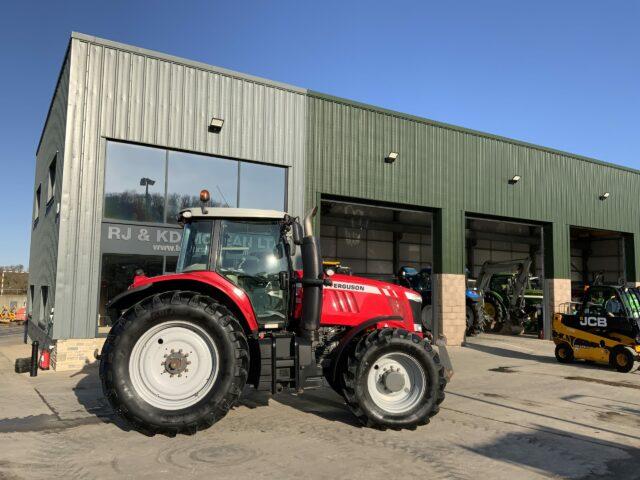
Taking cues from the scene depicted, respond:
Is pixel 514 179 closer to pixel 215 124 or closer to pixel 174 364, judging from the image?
pixel 215 124

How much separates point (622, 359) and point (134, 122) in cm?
1150

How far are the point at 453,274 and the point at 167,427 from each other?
1188 cm

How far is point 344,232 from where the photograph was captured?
2300cm

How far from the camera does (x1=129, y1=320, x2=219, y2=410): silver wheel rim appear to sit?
17.1ft

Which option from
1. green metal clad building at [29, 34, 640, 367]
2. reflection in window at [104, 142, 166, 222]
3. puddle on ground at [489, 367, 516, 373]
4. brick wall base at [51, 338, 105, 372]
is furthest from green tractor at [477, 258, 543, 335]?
brick wall base at [51, 338, 105, 372]

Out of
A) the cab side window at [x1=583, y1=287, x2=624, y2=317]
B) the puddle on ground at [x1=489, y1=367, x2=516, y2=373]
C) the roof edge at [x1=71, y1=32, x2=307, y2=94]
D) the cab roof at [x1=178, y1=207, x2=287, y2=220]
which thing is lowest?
the puddle on ground at [x1=489, y1=367, x2=516, y2=373]

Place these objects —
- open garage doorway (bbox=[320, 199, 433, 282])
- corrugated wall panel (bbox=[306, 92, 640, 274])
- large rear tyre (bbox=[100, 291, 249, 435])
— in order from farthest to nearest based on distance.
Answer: open garage doorway (bbox=[320, 199, 433, 282]) < corrugated wall panel (bbox=[306, 92, 640, 274]) < large rear tyre (bbox=[100, 291, 249, 435])

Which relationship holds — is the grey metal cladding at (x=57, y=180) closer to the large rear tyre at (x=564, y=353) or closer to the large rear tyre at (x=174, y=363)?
the large rear tyre at (x=174, y=363)

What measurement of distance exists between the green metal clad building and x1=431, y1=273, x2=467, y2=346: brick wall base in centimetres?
4

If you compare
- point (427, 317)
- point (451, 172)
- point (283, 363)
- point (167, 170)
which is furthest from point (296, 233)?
point (427, 317)

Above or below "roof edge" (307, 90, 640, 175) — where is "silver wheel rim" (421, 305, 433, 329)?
below

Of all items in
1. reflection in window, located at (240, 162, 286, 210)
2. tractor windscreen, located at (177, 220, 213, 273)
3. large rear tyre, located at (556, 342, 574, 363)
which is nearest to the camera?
tractor windscreen, located at (177, 220, 213, 273)

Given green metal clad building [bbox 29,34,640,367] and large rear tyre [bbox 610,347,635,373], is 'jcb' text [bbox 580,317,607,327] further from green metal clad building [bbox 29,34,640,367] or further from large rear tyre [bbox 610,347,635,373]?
green metal clad building [bbox 29,34,640,367]

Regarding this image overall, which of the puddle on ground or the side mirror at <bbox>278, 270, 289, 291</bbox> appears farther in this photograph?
the puddle on ground
